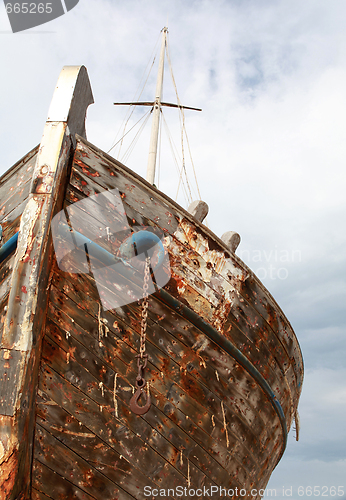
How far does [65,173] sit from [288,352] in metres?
2.57

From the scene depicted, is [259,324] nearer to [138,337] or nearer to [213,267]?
[213,267]

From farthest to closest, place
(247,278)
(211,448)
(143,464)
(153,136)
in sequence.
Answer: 1. (153,136)
2. (247,278)
3. (211,448)
4. (143,464)

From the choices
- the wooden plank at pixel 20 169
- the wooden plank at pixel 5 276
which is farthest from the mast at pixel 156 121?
the wooden plank at pixel 5 276

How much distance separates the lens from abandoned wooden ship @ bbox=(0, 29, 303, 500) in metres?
2.15

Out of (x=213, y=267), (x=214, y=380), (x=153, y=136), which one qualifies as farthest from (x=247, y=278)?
(x=153, y=136)

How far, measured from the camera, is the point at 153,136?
9.38 m

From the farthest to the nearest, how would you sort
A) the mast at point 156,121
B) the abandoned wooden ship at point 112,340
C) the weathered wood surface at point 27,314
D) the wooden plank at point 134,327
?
the mast at point 156,121 < the wooden plank at point 134,327 < the abandoned wooden ship at point 112,340 < the weathered wood surface at point 27,314

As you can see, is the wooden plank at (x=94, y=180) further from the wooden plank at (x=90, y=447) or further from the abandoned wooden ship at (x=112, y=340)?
the wooden plank at (x=90, y=447)

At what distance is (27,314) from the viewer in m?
2.03

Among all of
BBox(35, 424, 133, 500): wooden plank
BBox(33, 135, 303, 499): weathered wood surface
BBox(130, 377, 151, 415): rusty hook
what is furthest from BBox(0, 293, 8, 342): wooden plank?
BBox(130, 377, 151, 415): rusty hook

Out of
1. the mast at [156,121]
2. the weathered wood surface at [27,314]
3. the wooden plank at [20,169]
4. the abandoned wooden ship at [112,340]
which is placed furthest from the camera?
the mast at [156,121]

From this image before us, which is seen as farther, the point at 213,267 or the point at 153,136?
the point at 153,136

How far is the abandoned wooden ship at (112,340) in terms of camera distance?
7.04 feet

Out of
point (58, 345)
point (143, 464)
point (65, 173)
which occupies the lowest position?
point (143, 464)
